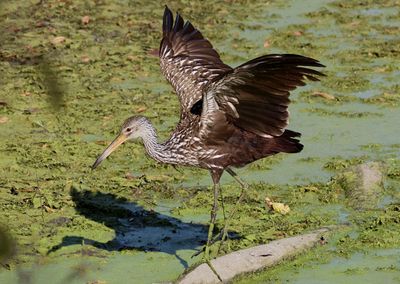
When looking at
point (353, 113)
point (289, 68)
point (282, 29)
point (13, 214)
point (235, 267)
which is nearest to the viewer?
point (289, 68)

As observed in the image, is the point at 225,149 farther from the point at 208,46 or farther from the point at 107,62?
the point at 107,62

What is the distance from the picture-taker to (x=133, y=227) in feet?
20.1

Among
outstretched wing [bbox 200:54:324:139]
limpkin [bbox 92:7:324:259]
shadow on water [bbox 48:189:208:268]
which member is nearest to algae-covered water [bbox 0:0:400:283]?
shadow on water [bbox 48:189:208:268]

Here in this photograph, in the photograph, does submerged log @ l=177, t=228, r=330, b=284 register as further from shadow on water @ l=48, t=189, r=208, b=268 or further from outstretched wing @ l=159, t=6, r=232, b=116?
outstretched wing @ l=159, t=6, r=232, b=116

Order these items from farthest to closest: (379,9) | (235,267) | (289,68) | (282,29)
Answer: (379,9)
(282,29)
(235,267)
(289,68)

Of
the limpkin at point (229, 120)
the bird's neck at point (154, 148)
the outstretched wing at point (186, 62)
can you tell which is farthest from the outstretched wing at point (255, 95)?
the outstretched wing at point (186, 62)

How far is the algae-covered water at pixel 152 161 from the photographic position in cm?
552

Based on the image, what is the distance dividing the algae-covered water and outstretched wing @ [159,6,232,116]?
2.80ft

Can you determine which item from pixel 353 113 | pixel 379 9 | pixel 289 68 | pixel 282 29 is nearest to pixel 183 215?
pixel 289 68

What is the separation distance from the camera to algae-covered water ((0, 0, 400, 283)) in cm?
552

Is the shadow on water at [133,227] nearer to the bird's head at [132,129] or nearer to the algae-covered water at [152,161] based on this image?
the algae-covered water at [152,161]

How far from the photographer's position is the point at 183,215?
6223mm

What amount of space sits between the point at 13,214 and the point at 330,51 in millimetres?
5027

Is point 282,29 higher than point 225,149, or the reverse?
point 225,149
